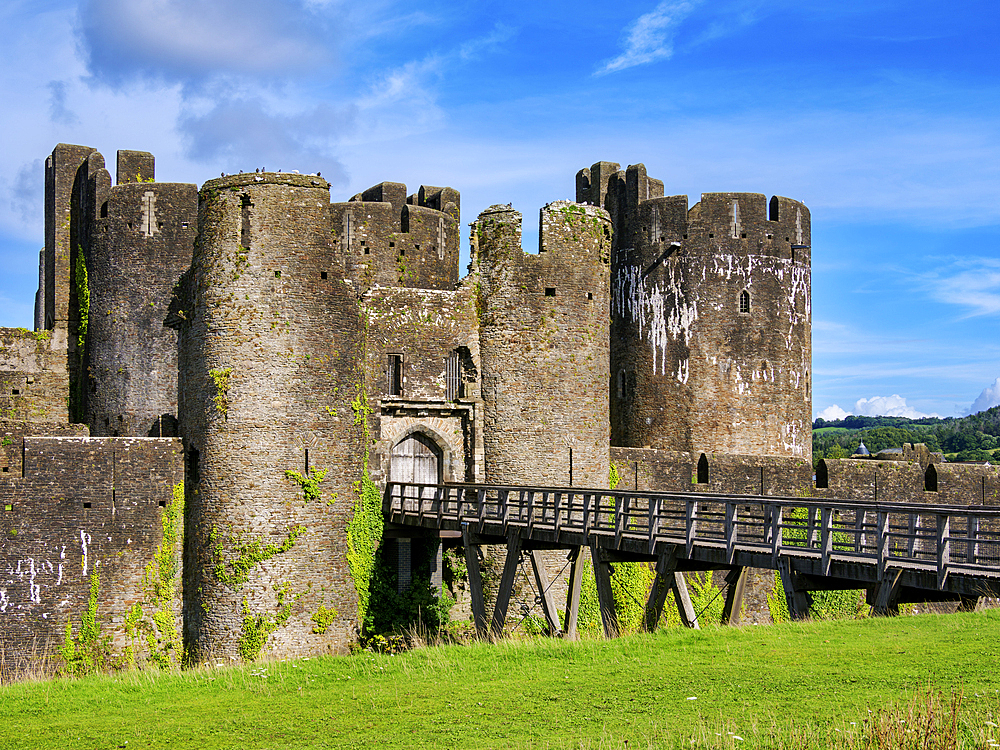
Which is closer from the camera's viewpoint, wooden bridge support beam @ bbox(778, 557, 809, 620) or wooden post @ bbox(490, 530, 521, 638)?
wooden bridge support beam @ bbox(778, 557, 809, 620)

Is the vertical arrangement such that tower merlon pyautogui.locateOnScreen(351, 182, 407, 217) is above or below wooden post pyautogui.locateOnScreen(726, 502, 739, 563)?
above

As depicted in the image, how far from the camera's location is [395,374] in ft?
90.2

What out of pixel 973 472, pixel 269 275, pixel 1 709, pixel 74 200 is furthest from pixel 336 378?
pixel 973 472

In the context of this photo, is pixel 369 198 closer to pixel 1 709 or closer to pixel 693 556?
pixel 693 556

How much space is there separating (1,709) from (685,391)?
2479cm

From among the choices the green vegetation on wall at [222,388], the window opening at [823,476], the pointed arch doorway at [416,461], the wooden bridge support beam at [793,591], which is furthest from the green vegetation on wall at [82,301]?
the wooden bridge support beam at [793,591]

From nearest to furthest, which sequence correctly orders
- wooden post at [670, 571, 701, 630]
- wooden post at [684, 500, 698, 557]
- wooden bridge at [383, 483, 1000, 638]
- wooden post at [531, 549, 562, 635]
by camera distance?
wooden bridge at [383, 483, 1000, 638], wooden post at [684, 500, 698, 557], wooden post at [670, 571, 701, 630], wooden post at [531, 549, 562, 635]

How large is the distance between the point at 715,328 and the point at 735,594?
17.5 meters

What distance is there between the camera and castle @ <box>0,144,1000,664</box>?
2345 centimetres

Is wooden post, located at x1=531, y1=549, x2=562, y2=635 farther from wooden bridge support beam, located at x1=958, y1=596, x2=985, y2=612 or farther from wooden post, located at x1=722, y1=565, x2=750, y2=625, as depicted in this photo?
wooden bridge support beam, located at x1=958, y1=596, x2=985, y2=612

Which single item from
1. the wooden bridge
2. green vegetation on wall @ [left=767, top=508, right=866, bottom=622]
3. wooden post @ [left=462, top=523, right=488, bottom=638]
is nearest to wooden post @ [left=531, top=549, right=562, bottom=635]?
the wooden bridge

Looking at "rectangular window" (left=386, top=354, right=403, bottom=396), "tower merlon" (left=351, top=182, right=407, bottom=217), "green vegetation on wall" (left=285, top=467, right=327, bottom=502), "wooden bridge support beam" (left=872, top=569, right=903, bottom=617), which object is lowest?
"wooden bridge support beam" (left=872, top=569, right=903, bottom=617)

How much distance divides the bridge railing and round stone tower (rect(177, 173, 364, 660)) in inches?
100

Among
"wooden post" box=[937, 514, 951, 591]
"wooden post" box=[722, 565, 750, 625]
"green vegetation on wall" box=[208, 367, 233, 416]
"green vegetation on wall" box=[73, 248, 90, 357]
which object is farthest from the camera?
"green vegetation on wall" box=[73, 248, 90, 357]
